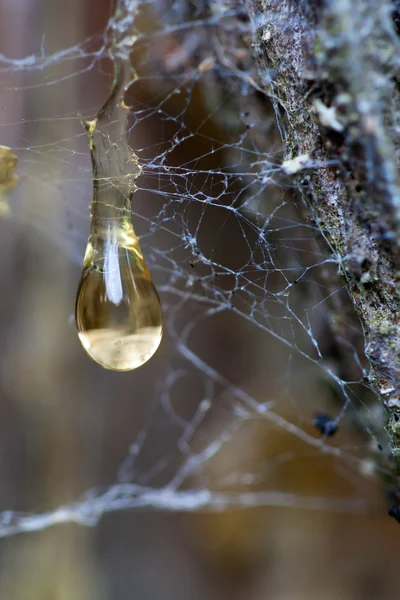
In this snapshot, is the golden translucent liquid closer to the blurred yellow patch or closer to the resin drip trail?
the resin drip trail

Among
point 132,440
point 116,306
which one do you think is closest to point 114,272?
point 116,306

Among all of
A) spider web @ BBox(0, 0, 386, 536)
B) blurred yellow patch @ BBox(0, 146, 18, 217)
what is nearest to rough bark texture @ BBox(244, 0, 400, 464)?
spider web @ BBox(0, 0, 386, 536)

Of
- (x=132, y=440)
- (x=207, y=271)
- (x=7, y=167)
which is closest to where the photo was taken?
(x=7, y=167)

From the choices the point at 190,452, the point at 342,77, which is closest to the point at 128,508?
the point at 190,452

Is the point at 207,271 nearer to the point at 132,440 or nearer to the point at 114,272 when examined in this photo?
the point at 114,272

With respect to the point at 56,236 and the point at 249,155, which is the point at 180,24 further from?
the point at 56,236
